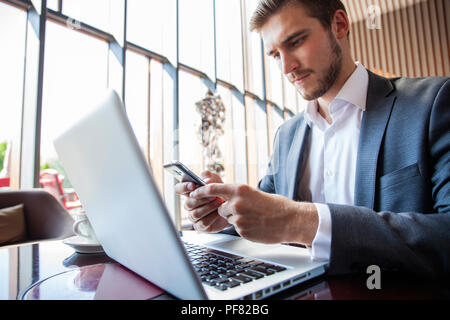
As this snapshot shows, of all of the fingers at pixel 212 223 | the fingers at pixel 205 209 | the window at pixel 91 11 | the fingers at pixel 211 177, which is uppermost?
the window at pixel 91 11

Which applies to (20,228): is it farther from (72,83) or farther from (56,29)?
(56,29)

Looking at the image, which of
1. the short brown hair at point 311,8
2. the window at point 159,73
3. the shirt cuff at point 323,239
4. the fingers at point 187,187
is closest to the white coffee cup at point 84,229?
the fingers at point 187,187

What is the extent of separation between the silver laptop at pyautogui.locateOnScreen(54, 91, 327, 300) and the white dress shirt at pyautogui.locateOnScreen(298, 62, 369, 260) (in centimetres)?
49

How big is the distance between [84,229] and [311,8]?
3.37ft

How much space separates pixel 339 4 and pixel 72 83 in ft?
8.15

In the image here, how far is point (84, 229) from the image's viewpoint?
2.32ft

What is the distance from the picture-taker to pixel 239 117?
4.77m

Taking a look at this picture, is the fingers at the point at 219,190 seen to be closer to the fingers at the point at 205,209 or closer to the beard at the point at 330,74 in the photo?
the fingers at the point at 205,209

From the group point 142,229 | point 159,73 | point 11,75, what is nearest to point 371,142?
point 142,229

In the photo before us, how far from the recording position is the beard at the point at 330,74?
1012 millimetres

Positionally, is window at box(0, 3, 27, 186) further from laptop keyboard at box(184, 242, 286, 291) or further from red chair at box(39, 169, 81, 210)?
laptop keyboard at box(184, 242, 286, 291)

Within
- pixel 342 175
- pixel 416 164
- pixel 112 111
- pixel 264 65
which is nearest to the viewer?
pixel 112 111

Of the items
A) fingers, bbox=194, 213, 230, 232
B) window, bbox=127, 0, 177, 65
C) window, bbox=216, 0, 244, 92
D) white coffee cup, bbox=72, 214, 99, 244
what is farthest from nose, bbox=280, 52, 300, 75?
window, bbox=216, 0, 244, 92
